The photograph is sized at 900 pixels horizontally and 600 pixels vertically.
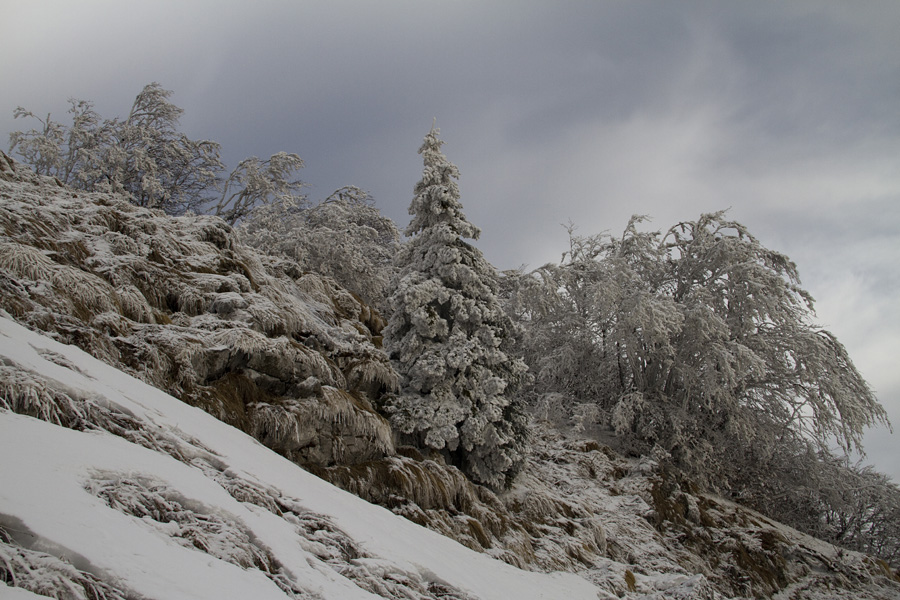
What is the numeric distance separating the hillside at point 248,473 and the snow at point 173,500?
0.05 ft

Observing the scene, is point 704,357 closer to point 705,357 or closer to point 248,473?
point 705,357

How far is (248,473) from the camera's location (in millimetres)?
4867

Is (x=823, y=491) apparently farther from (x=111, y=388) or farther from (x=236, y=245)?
(x=111, y=388)

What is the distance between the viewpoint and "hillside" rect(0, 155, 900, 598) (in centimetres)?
313

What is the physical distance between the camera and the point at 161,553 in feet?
9.66

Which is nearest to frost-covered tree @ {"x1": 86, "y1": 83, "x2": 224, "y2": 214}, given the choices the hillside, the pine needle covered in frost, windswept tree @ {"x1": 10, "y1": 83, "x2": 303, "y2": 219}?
windswept tree @ {"x1": 10, "y1": 83, "x2": 303, "y2": 219}

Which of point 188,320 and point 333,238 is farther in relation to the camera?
point 333,238

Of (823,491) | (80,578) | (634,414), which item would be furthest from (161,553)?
(823,491)

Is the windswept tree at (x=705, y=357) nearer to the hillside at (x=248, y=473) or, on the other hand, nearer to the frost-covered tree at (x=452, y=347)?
the hillside at (x=248, y=473)

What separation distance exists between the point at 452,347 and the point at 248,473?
19.4 feet

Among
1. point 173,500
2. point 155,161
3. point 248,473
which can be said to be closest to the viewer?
point 173,500

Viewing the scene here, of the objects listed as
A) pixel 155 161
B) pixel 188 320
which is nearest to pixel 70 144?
pixel 155 161

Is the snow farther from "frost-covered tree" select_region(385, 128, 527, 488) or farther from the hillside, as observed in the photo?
"frost-covered tree" select_region(385, 128, 527, 488)

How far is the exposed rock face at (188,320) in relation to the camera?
6527 millimetres
